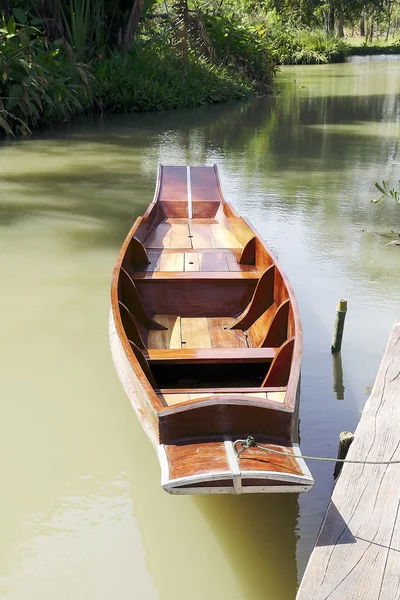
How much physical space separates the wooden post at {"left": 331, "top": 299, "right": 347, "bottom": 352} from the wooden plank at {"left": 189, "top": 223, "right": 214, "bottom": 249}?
1.73m

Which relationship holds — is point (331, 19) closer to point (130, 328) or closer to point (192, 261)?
point (192, 261)

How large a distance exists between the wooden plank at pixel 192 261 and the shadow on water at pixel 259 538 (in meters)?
2.52

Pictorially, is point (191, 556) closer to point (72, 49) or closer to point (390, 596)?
point (390, 596)

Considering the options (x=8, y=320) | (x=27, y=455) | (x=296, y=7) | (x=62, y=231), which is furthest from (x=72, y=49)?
(x=296, y=7)

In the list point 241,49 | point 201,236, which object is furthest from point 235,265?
point 241,49

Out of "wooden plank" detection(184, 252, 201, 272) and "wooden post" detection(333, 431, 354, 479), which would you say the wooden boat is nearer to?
"wooden plank" detection(184, 252, 201, 272)

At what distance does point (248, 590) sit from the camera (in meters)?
3.13

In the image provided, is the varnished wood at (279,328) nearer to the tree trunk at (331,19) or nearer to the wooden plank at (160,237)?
the wooden plank at (160,237)

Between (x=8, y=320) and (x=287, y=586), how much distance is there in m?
3.45

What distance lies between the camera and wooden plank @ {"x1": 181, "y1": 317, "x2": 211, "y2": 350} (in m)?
4.84

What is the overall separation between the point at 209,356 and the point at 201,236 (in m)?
2.82

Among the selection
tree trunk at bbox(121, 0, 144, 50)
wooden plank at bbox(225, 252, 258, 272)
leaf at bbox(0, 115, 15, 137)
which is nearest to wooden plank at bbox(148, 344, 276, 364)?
wooden plank at bbox(225, 252, 258, 272)

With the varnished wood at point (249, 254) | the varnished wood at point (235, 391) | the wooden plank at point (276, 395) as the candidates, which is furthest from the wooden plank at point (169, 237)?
the wooden plank at point (276, 395)

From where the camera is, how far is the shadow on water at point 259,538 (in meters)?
3.16
